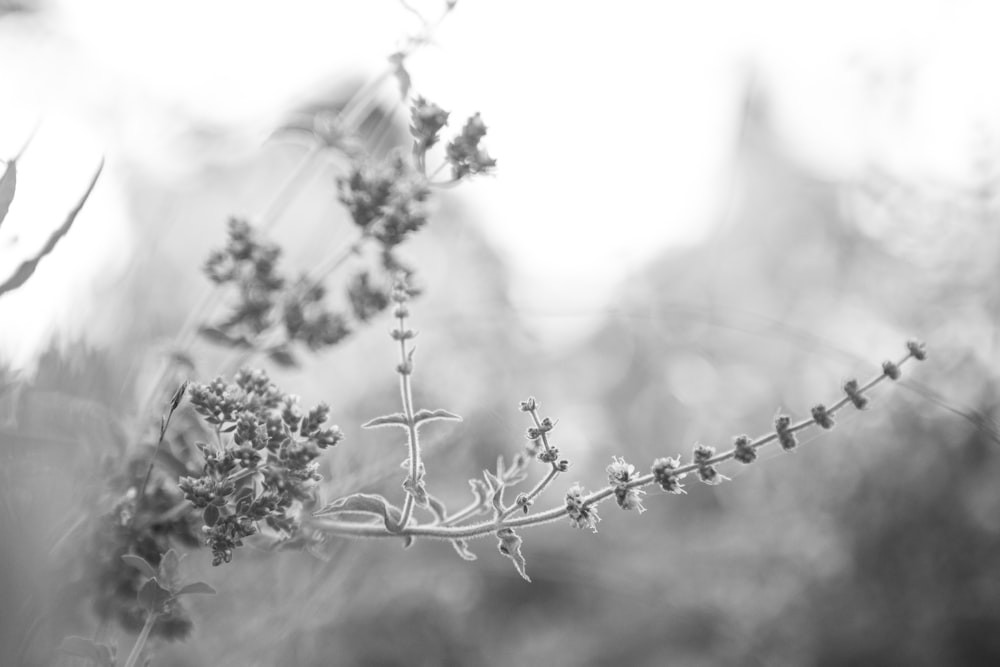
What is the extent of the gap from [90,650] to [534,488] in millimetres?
178

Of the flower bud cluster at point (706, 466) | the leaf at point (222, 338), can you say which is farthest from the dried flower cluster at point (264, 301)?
the flower bud cluster at point (706, 466)

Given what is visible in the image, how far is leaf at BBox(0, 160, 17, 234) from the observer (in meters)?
0.31

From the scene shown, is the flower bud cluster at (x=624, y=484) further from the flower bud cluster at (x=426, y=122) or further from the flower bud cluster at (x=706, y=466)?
the flower bud cluster at (x=426, y=122)

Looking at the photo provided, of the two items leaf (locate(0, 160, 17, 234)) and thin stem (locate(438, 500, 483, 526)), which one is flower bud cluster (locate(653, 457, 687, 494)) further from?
leaf (locate(0, 160, 17, 234))

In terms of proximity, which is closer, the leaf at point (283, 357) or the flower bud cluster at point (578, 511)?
the flower bud cluster at point (578, 511)

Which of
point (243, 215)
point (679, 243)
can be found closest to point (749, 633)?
point (243, 215)

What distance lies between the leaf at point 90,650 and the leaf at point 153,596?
0.8 inches

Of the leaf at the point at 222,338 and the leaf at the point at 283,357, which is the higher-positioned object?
the leaf at the point at 283,357

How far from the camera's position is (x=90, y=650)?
0.31 metres

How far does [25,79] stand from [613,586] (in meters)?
0.56

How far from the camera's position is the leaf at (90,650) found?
0.30 metres

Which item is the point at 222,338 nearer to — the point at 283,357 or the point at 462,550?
the point at 283,357

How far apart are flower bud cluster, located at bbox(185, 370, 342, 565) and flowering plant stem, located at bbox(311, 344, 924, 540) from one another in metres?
0.03

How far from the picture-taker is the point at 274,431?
0.31 m
